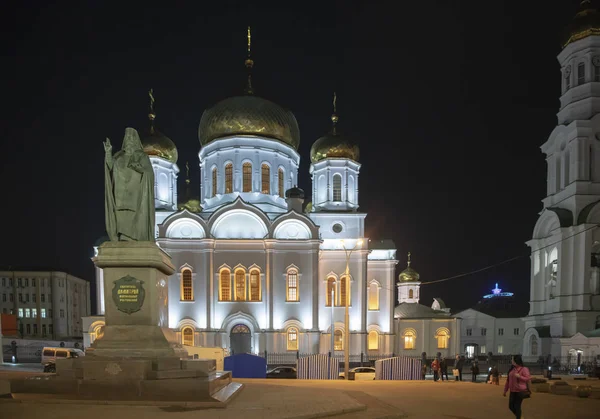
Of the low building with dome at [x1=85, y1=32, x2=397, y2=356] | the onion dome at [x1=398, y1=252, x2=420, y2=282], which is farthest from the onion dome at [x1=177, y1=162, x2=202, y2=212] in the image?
the onion dome at [x1=398, y1=252, x2=420, y2=282]

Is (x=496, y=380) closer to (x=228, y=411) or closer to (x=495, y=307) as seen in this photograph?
(x=228, y=411)

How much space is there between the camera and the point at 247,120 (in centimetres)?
3584

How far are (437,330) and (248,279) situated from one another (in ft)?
55.1

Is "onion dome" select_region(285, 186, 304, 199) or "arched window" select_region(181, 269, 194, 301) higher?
"onion dome" select_region(285, 186, 304, 199)

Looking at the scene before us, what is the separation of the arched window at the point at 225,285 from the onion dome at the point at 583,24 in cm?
3121

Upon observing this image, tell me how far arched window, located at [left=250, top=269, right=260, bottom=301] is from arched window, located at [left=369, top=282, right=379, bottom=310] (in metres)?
9.26

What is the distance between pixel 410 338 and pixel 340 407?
100 feet

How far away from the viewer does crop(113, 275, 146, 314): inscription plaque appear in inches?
383

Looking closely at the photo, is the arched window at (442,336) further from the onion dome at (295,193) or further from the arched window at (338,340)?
the onion dome at (295,193)

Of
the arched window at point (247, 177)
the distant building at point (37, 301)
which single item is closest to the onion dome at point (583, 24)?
the arched window at point (247, 177)

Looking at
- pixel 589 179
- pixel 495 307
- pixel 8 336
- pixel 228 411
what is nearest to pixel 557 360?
pixel 589 179

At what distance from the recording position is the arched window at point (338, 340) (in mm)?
33125

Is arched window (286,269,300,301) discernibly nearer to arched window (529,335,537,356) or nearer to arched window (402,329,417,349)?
arched window (402,329,417,349)

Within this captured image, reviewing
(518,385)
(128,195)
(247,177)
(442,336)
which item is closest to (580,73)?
(442,336)
